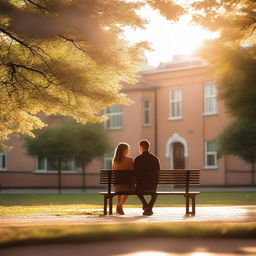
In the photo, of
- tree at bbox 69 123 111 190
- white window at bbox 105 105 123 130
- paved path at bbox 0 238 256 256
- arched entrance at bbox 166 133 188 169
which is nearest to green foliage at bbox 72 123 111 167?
tree at bbox 69 123 111 190

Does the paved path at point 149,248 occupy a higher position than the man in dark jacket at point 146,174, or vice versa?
the man in dark jacket at point 146,174

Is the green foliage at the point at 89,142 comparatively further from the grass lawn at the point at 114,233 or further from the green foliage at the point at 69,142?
the grass lawn at the point at 114,233

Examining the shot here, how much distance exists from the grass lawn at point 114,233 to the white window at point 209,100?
122ft

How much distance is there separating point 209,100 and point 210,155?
3.69 metres

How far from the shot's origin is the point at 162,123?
50.8 metres

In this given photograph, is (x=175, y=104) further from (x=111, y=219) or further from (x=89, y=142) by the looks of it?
(x=111, y=219)

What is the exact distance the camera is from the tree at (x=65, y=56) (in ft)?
53.3

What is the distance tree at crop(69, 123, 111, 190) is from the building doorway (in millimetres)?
7660

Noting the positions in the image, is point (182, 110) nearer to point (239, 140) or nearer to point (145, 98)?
point (145, 98)

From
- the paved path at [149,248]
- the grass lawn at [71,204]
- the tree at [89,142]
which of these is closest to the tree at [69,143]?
the tree at [89,142]

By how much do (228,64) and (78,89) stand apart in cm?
651

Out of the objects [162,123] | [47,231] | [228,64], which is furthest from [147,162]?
[162,123]

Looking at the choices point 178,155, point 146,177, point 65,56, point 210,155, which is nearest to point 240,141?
point 210,155

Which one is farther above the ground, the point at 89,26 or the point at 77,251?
the point at 89,26
